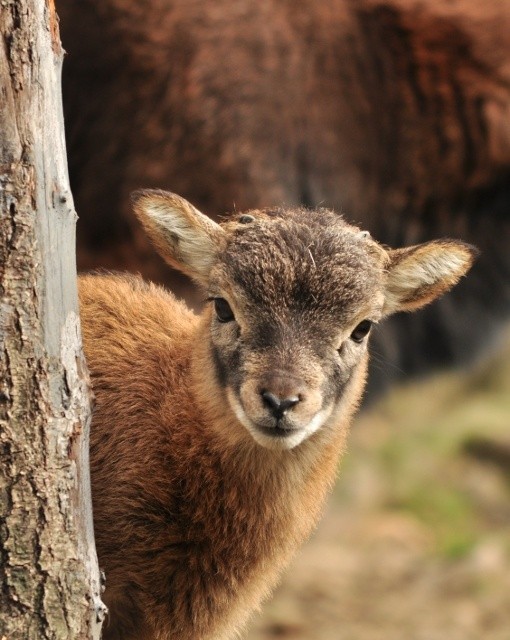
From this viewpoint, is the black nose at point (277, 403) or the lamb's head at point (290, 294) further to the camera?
the lamb's head at point (290, 294)

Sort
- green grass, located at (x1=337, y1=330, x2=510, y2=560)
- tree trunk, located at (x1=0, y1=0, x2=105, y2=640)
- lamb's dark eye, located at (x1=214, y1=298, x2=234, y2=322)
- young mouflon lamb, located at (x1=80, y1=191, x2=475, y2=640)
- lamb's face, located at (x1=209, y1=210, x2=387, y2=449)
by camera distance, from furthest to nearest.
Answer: green grass, located at (x1=337, y1=330, x2=510, y2=560) → lamb's dark eye, located at (x1=214, y1=298, x2=234, y2=322) → young mouflon lamb, located at (x1=80, y1=191, x2=475, y2=640) → lamb's face, located at (x1=209, y1=210, x2=387, y2=449) → tree trunk, located at (x1=0, y1=0, x2=105, y2=640)

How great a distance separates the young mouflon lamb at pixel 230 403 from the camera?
4312 millimetres

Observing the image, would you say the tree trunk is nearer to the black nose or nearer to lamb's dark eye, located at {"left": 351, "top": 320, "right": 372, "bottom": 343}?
the black nose

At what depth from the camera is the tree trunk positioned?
3.42 m

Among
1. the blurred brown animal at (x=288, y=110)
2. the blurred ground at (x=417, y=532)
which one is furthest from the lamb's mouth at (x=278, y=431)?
the blurred ground at (x=417, y=532)

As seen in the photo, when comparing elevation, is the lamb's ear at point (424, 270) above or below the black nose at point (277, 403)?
above

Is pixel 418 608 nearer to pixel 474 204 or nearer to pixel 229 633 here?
pixel 474 204

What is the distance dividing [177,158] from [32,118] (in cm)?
394

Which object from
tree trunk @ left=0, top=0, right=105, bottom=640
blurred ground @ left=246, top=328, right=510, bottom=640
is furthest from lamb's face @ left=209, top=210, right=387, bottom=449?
blurred ground @ left=246, top=328, right=510, bottom=640

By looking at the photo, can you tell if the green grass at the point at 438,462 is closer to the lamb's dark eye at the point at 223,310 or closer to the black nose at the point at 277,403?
the lamb's dark eye at the point at 223,310

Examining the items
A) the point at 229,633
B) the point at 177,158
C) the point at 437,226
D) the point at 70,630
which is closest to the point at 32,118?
the point at 70,630

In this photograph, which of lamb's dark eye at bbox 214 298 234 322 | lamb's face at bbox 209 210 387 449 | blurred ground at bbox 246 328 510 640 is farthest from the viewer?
blurred ground at bbox 246 328 510 640

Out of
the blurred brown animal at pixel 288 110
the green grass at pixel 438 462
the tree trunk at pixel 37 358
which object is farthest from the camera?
the green grass at pixel 438 462

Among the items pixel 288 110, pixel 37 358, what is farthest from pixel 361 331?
pixel 288 110
